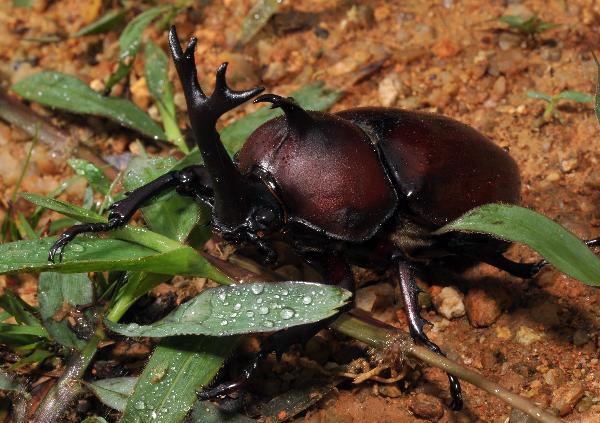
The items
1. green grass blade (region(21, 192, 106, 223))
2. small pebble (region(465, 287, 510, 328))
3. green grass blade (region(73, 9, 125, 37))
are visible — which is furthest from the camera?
green grass blade (region(73, 9, 125, 37))

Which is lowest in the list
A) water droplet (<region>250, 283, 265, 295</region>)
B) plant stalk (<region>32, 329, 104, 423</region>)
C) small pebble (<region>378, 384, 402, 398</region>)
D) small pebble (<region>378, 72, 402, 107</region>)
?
small pebble (<region>378, 384, 402, 398</region>)

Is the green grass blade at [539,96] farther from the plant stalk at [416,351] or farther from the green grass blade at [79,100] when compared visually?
the green grass blade at [79,100]

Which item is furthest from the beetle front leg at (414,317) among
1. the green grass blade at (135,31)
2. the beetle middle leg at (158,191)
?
the green grass blade at (135,31)

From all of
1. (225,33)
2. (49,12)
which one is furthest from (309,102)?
(49,12)

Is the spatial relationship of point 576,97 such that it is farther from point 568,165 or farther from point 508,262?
point 508,262

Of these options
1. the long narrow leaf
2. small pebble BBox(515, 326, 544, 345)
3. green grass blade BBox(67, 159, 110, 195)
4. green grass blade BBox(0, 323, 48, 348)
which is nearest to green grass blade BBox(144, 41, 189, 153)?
the long narrow leaf

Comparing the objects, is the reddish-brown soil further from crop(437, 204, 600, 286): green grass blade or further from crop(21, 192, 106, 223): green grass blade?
crop(21, 192, 106, 223): green grass blade
